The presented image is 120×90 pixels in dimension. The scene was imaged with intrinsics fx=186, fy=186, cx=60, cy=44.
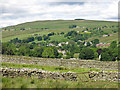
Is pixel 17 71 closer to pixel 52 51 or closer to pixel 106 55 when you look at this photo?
pixel 106 55

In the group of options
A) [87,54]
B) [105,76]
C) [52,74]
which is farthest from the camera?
[87,54]

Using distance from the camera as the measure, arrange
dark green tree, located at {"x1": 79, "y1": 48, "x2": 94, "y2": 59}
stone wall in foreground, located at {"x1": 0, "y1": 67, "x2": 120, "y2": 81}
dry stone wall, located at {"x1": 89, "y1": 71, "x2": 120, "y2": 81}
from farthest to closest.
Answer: dark green tree, located at {"x1": 79, "y1": 48, "x2": 94, "y2": 59} < dry stone wall, located at {"x1": 89, "y1": 71, "x2": 120, "y2": 81} < stone wall in foreground, located at {"x1": 0, "y1": 67, "x2": 120, "y2": 81}

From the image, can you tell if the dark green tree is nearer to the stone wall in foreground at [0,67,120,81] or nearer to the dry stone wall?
the dry stone wall

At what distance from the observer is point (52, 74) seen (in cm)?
1941

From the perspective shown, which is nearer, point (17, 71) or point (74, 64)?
point (17, 71)

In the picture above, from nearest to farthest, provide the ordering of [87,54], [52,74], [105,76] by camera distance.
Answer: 1. [52,74]
2. [105,76]
3. [87,54]

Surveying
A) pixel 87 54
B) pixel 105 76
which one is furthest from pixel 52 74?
pixel 87 54

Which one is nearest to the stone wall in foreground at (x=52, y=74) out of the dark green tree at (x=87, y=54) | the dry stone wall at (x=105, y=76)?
the dry stone wall at (x=105, y=76)

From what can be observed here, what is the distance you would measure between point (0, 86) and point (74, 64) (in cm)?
2611

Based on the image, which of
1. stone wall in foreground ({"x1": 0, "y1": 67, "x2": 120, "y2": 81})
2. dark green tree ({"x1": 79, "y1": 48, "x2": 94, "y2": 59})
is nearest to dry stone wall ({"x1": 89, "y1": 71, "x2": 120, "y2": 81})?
stone wall in foreground ({"x1": 0, "y1": 67, "x2": 120, "y2": 81})

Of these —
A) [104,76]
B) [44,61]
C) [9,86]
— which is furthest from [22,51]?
[9,86]

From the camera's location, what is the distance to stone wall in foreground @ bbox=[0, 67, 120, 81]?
17.3 m

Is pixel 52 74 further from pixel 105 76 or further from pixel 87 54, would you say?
pixel 87 54

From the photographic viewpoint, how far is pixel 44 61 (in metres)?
36.1
